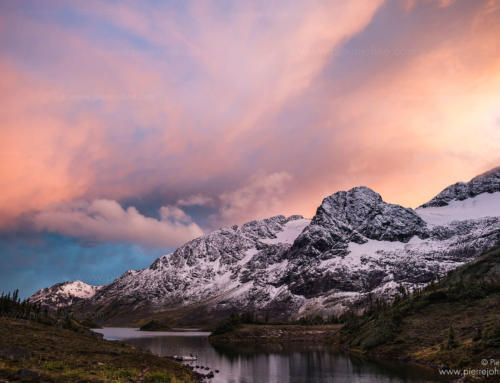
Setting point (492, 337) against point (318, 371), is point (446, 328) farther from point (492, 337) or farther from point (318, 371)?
point (318, 371)

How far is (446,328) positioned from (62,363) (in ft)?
291

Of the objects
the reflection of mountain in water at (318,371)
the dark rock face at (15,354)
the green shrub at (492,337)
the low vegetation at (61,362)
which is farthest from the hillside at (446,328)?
the dark rock face at (15,354)

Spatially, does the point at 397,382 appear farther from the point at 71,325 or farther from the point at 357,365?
the point at 71,325

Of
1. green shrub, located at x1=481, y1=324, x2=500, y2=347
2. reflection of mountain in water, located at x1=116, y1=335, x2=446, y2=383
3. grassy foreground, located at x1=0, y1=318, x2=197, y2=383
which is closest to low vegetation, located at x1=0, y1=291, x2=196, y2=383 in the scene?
grassy foreground, located at x1=0, y1=318, x2=197, y2=383

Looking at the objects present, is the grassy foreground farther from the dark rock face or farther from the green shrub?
the green shrub

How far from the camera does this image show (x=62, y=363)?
A: 53.2 m

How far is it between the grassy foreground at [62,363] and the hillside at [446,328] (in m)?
52.7

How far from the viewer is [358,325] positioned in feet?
498

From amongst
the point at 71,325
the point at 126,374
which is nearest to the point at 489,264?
the point at 126,374

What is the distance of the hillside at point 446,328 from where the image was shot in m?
72.7

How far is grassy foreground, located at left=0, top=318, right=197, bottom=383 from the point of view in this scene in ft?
142

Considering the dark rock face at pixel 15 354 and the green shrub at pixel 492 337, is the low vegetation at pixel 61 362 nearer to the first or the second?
the dark rock face at pixel 15 354

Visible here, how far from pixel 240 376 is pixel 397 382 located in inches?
1201

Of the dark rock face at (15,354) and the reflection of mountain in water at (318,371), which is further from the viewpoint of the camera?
the reflection of mountain in water at (318,371)
